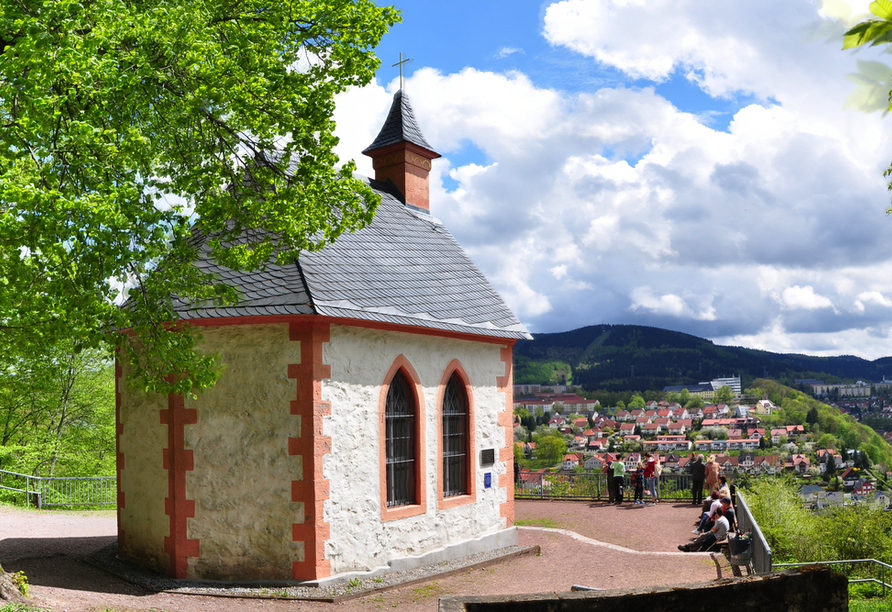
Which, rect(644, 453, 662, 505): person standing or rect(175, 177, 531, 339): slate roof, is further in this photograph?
rect(644, 453, 662, 505): person standing

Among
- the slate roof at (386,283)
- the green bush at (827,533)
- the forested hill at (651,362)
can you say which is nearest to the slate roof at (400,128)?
the slate roof at (386,283)

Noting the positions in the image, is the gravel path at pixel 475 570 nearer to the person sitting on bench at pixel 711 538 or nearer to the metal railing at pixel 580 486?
the person sitting on bench at pixel 711 538

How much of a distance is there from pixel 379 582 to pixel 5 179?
7.91m

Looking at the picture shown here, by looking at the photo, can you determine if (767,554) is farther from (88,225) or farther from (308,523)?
(88,225)

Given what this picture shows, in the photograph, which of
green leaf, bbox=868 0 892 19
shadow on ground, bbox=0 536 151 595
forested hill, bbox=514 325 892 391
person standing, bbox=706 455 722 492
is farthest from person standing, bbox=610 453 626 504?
forested hill, bbox=514 325 892 391

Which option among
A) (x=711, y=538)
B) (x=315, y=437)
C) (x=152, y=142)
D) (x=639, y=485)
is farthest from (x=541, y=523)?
(x=152, y=142)

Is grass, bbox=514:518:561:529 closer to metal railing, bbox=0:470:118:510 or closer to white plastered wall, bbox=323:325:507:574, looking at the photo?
white plastered wall, bbox=323:325:507:574

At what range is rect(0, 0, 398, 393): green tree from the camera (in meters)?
7.21

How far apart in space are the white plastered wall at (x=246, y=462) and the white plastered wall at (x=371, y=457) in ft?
2.16

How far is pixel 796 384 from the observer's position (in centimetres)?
13962

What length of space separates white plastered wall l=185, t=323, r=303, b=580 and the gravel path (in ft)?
2.69

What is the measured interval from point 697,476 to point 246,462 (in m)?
13.9

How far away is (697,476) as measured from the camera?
20.0 meters

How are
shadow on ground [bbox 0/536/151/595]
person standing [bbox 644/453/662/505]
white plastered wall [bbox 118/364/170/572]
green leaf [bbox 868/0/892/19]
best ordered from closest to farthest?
green leaf [bbox 868/0/892/19] → shadow on ground [bbox 0/536/151/595] → white plastered wall [bbox 118/364/170/572] → person standing [bbox 644/453/662/505]
